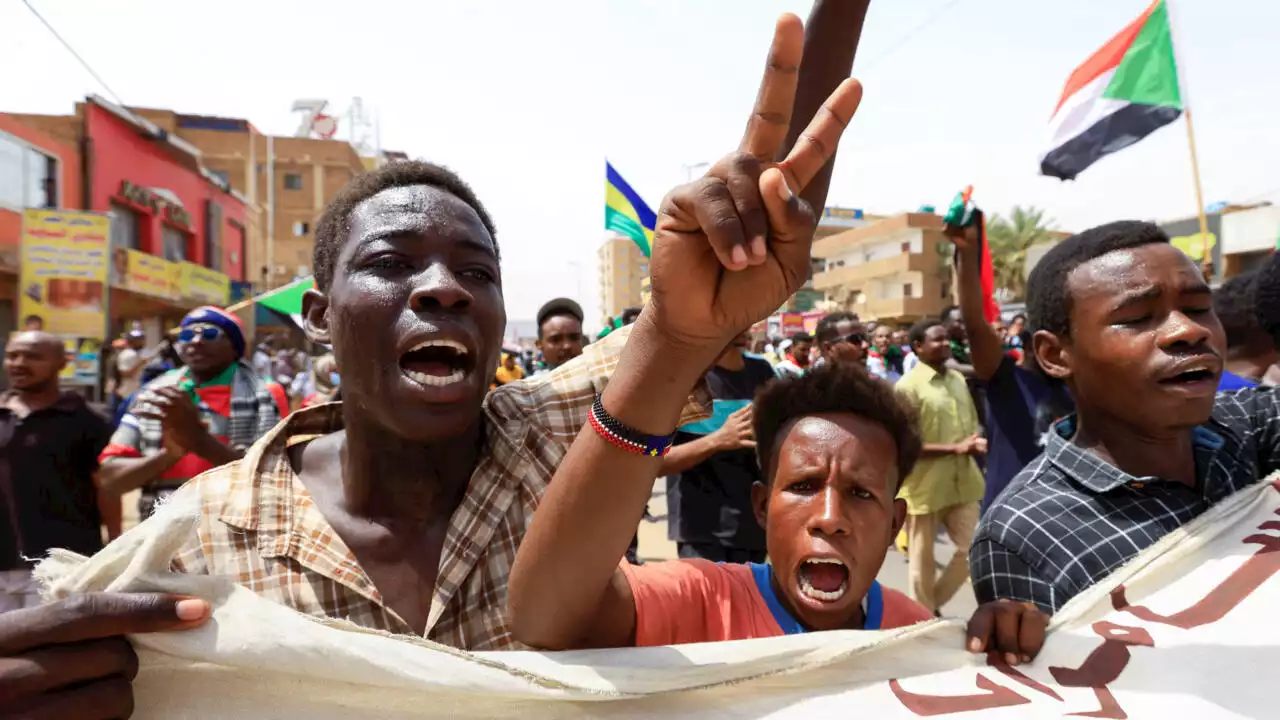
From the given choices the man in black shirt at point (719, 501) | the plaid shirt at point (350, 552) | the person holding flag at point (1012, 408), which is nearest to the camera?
the plaid shirt at point (350, 552)

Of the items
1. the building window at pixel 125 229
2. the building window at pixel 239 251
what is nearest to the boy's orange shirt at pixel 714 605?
the building window at pixel 125 229

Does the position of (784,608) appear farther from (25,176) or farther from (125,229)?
(125,229)

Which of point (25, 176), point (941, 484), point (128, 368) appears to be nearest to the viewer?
point (941, 484)

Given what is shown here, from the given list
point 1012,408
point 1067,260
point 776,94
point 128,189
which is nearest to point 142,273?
point 128,189

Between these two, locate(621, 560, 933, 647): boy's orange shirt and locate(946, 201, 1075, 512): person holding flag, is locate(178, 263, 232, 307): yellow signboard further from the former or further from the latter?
locate(621, 560, 933, 647): boy's orange shirt

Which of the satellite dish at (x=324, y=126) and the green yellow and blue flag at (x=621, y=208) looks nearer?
the green yellow and blue flag at (x=621, y=208)

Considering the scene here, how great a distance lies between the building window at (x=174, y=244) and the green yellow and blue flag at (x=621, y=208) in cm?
1876

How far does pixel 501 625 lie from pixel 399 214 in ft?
2.48

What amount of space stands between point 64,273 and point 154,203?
45.5ft

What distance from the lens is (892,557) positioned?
6.73 m

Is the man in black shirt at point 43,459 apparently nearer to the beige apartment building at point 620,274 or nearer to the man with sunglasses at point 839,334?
the man with sunglasses at point 839,334

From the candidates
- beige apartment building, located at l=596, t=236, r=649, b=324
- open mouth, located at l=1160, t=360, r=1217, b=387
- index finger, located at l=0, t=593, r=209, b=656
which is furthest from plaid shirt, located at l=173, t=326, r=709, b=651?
beige apartment building, located at l=596, t=236, r=649, b=324

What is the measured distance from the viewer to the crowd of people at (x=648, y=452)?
1025mm

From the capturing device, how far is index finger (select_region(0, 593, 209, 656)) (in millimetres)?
926
